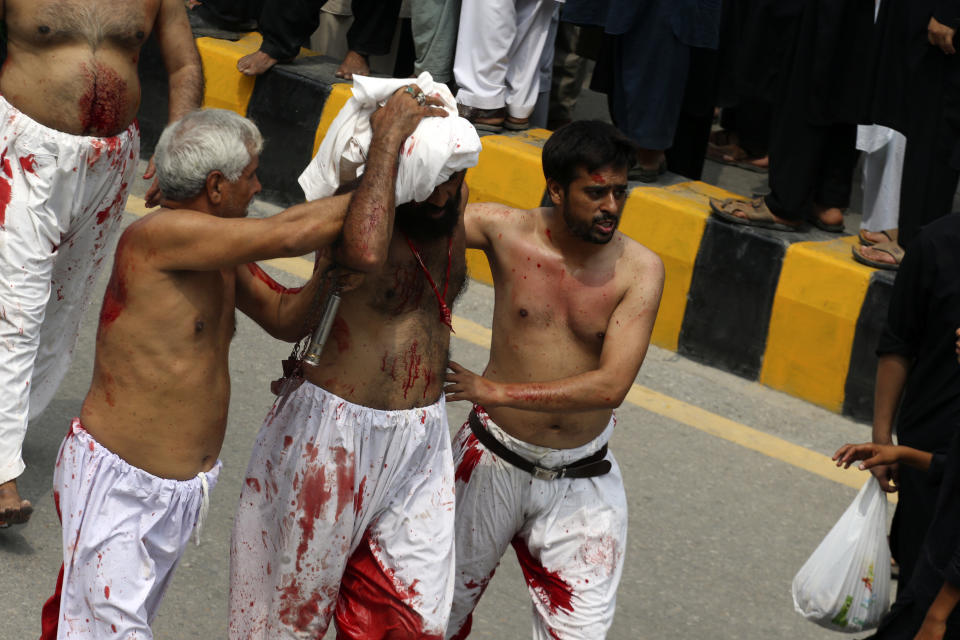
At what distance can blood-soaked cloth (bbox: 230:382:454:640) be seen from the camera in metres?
3.65

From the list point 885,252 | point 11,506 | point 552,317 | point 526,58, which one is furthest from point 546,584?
point 526,58

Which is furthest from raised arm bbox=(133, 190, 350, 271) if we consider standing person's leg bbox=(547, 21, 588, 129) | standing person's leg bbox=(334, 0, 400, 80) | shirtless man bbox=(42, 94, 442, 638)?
standing person's leg bbox=(547, 21, 588, 129)

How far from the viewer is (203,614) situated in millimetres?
4484

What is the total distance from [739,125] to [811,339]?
3532mm

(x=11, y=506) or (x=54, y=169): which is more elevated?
(x=54, y=169)

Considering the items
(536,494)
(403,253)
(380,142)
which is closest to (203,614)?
(536,494)

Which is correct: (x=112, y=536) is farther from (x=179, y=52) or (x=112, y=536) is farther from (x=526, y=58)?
(x=526, y=58)

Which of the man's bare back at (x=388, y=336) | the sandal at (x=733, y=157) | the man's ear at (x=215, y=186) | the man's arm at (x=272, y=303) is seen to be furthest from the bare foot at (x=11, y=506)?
the sandal at (x=733, y=157)

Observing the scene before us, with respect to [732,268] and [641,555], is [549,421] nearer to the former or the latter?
Result: [641,555]

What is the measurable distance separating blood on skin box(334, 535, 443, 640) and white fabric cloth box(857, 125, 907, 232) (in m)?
3.78

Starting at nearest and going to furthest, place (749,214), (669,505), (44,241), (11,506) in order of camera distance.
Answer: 1. (11,506)
2. (44,241)
3. (669,505)
4. (749,214)

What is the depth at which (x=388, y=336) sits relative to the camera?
12.1 ft

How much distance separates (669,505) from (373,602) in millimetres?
2070

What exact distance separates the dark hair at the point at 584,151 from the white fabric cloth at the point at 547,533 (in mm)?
755
